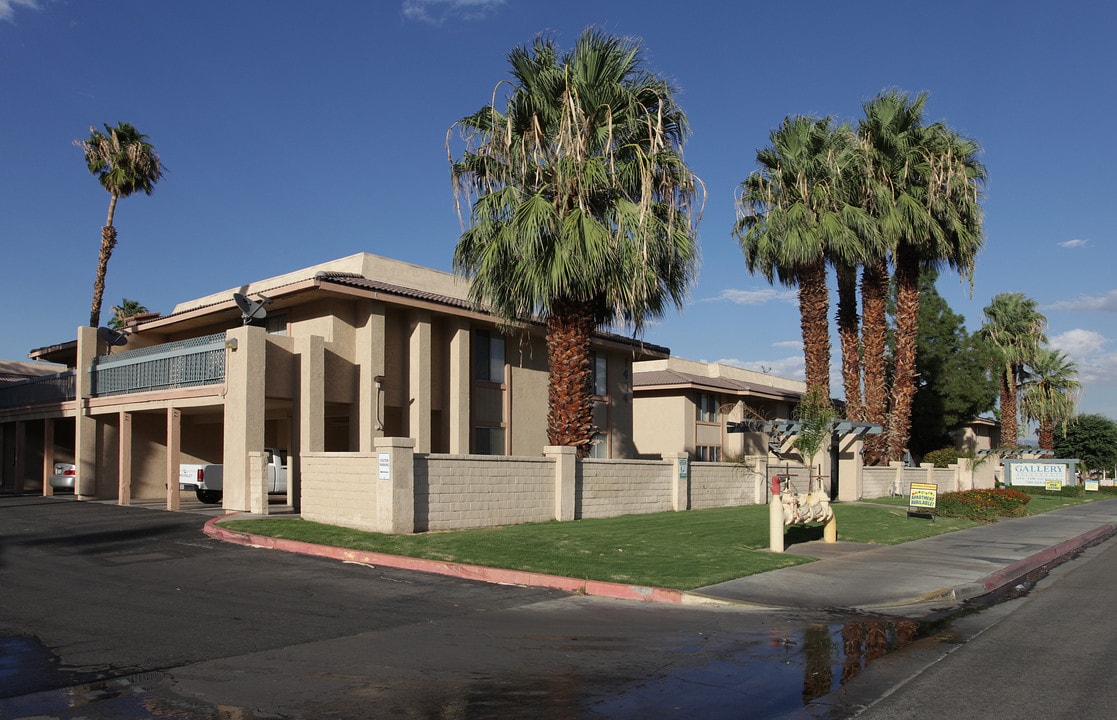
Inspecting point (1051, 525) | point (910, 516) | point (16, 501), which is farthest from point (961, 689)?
point (16, 501)

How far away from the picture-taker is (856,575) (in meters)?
14.3

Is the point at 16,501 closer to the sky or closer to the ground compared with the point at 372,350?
closer to the ground

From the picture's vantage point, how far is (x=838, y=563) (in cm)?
1570

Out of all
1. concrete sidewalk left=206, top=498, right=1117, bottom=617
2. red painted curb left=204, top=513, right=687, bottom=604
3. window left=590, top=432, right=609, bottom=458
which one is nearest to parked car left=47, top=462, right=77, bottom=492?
concrete sidewalk left=206, top=498, right=1117, bottom=617

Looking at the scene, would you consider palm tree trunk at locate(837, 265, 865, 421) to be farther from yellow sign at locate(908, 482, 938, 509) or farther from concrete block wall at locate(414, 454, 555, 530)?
concrete block wall at locate(414, 454, 555, 530)

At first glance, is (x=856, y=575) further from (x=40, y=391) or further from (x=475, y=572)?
(x=40, y=391)

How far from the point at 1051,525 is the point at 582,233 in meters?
17.9

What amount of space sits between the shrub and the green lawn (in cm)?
479

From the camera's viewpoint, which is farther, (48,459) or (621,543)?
(48,459)

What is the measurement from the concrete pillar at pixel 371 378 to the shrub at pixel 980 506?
17536mm

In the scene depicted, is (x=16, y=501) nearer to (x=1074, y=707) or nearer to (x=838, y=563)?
(x=838, y=563)

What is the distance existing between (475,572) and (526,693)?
6.50 m

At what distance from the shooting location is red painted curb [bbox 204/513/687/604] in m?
12.1

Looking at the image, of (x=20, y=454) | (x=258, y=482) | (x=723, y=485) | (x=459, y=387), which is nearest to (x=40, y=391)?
(x=20, y=454)
